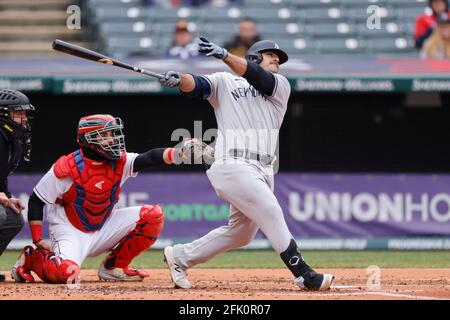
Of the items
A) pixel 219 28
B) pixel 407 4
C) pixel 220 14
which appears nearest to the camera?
pixel 219 28

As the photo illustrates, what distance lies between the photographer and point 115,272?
715 cm

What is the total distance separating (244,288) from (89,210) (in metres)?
1.26

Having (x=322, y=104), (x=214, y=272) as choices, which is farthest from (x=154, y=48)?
(x=214, y=272)

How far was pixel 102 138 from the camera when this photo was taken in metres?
6.78

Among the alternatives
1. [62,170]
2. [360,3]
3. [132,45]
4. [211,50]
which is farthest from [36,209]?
[360,3]

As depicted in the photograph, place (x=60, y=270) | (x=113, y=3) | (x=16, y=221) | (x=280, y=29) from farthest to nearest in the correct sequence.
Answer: (x=113, y=3) < (x=280, y=29) < (x=16, y=221) < (x=60, y=270)

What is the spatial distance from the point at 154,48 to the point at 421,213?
156 inches

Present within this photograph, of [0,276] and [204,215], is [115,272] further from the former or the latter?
[204,215]

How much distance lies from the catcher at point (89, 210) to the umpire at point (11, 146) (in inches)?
5.6

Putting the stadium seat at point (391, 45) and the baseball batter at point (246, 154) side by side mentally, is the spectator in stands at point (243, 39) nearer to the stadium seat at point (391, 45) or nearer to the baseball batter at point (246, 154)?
the stadium seat at point (391, 45)

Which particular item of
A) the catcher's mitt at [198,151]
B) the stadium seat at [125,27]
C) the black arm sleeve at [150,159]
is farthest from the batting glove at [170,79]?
→ the stadium seat at [125,27]

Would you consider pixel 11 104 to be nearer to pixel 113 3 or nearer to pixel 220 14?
pixel 220 14

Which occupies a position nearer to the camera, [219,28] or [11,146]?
[11,146]

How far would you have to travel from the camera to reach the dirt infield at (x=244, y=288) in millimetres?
5789
